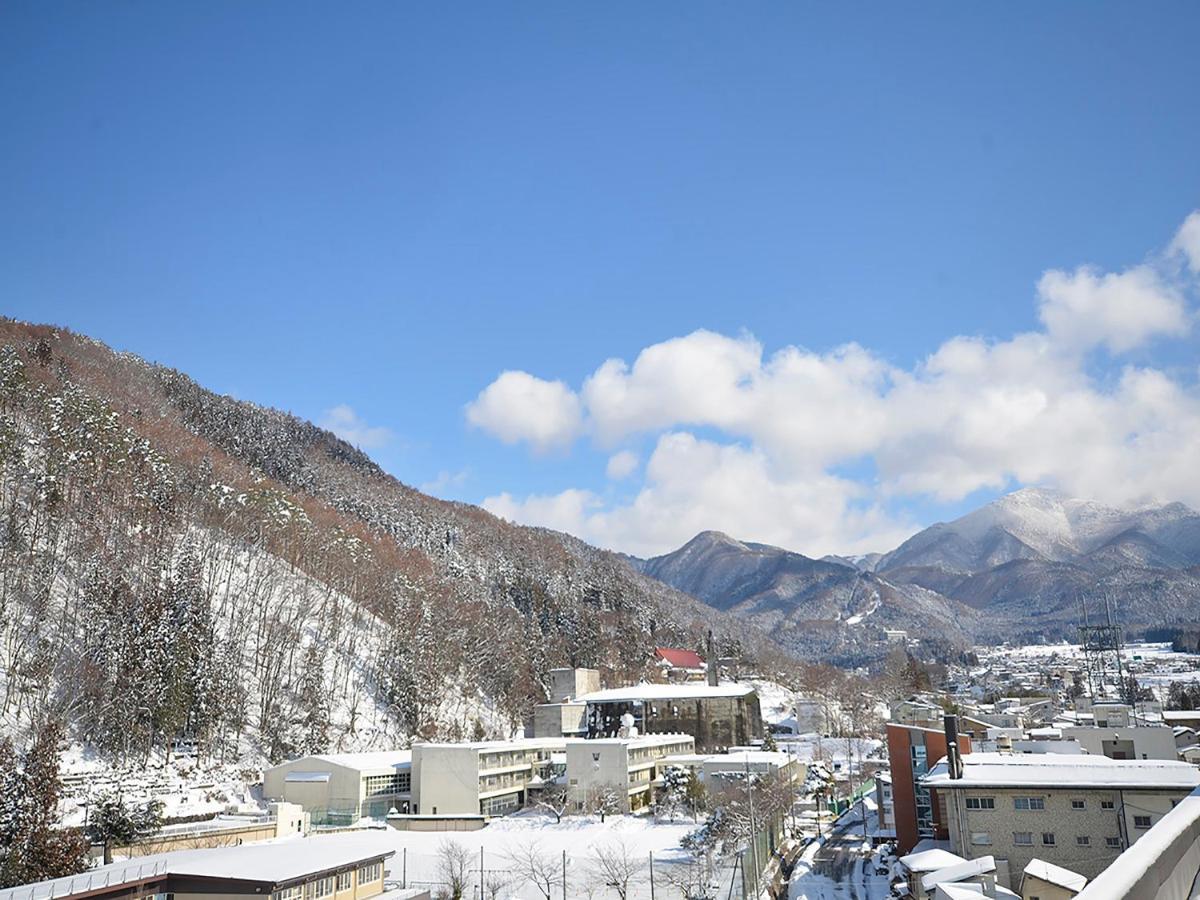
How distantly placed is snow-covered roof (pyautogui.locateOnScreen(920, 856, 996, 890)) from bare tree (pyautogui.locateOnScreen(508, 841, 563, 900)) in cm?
1192

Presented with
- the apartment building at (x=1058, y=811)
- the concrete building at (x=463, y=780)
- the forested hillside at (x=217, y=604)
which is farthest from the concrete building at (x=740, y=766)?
the forested hillside at (x=217, y=604)

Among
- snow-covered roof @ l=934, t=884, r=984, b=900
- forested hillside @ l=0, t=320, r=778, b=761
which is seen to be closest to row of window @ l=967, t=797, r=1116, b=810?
snow-covered roof @ l=934, t=884, r=984, b=900

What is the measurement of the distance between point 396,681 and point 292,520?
17758 millimetres

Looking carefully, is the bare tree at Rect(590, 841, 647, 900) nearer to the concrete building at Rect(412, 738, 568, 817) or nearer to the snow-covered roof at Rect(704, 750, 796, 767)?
the snow-covered roof at Rect(704, 750, 796, 767)

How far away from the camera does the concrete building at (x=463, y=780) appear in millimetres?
44156

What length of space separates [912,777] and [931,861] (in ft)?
31.6

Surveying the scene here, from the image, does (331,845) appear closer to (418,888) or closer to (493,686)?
(418,888)

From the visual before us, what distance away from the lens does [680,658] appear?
103 metres

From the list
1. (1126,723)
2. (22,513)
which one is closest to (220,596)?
(22,513)

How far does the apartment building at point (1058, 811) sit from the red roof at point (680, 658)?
234 ft

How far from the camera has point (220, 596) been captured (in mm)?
60250

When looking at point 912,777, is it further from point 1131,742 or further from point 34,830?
point 34,830

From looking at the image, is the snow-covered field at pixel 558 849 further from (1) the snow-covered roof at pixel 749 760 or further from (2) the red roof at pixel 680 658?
(2) the red roof at pixel 680 658

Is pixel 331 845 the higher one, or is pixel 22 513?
pixel 22 513
